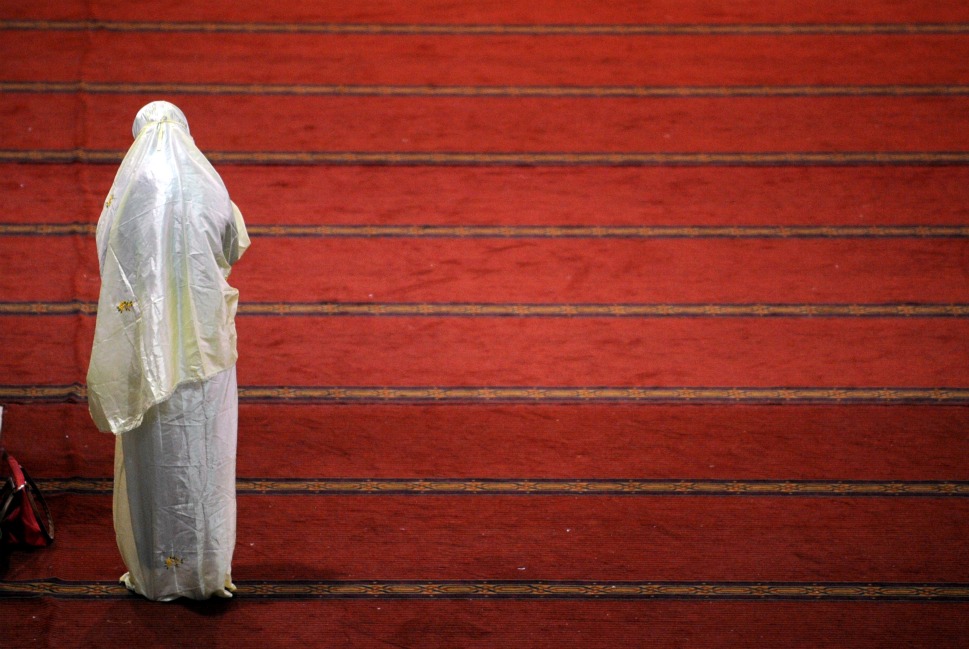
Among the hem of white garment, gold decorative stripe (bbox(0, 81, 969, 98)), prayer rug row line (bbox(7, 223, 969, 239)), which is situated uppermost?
gold decorative stripe (bbox(0, 81, 969, 98))

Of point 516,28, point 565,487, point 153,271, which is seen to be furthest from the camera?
point 516,28

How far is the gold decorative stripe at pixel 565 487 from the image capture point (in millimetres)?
3445

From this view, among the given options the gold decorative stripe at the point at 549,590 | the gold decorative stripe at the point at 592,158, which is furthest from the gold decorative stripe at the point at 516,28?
the gold decorative stripe at the point at 549,590

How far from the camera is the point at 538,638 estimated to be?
9.97 ft

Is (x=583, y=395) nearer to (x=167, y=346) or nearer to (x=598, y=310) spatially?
(x=598, y=310)

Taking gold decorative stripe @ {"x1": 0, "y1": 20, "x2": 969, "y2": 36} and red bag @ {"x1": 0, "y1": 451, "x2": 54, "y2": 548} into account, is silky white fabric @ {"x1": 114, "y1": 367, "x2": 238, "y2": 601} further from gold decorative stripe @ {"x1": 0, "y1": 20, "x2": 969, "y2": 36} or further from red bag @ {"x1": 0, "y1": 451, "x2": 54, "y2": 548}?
gold decorative stripe @ {"x1": 0, "y1": 20, "x2": 969, "y2": 36}

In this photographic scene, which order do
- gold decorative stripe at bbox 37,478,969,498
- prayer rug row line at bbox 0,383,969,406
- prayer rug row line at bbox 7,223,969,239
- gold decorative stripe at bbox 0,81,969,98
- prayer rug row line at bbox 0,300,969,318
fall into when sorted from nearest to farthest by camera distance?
1. gold decorative stripe at bbox 37,478,969,498
2. prayer rug row line at bbox 0,383,969,406
3. prayer rug row line at bbox 0,300,969,318
4. prayer rug row line at bbox 7,223,969,239
5. gold decorative stripe at bbox 0,81,969,98

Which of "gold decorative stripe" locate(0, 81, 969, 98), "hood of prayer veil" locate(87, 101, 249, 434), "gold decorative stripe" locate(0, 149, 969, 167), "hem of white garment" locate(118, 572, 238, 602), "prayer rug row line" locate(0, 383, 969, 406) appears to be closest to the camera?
"hood of prayer veil" locate(87, 101, 249, 434)

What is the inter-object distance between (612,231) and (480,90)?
0.93 metres

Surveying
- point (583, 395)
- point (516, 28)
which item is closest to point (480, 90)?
point (516, 28)

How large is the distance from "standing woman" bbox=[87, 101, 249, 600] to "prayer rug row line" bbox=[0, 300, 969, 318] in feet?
3.41

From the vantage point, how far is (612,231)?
432 centimetres

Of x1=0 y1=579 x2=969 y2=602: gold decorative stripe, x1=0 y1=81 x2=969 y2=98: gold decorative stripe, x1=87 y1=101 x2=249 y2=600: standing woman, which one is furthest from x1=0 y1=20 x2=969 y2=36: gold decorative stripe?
x1=0 y1=579 x2=969 y2=602: gold decorative stripe

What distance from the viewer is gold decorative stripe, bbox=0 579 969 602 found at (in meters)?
3.13
